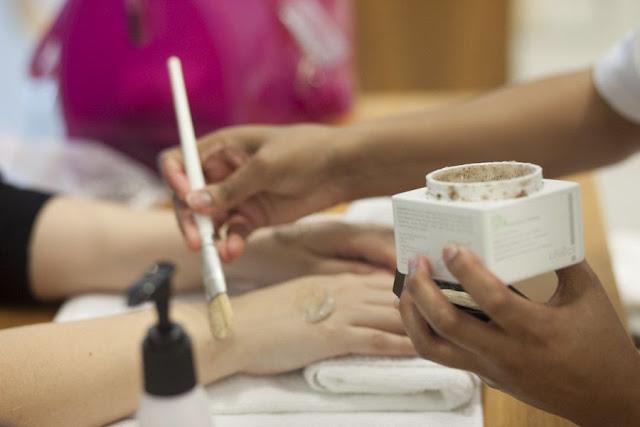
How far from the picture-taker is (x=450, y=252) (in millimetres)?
370

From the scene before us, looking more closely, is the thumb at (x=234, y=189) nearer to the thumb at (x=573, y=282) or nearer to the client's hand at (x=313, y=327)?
the client's hand at (x=313, y=327)

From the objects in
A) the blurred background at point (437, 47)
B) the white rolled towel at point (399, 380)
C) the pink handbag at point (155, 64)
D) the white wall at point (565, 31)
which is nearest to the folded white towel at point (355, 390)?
the white rolled towel at point (399, 380)

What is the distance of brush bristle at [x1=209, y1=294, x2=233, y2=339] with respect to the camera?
0.55m

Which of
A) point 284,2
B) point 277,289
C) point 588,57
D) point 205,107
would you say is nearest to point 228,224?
point 277,289

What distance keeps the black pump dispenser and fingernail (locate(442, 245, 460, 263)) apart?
11 centimetres

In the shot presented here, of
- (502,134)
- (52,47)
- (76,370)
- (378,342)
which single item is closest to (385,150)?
(502,134)

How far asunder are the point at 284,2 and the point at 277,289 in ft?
1.89

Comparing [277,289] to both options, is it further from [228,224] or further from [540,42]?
[540,42]

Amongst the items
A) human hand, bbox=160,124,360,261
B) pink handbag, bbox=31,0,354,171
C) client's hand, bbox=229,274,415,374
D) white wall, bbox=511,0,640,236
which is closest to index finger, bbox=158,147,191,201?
human hand, bbox=160,124,360,261

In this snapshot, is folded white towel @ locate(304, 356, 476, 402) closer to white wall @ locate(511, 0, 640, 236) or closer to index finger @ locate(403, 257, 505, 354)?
index finger @ locate(403, 257, 505, 354)

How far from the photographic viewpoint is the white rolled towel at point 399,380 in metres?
0.53

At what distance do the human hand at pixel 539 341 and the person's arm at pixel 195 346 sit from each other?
144mm

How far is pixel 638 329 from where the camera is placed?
80 cm

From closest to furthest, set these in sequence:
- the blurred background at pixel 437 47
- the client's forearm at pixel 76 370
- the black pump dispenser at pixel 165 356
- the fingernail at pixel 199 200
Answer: the black pump dispenser at pixel 165 356 → the client's forearm at pixel 76 370 → the fingernail at pixel 199 200 → the blurred background at pixel 437 47
